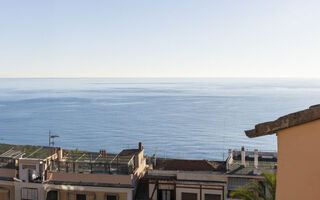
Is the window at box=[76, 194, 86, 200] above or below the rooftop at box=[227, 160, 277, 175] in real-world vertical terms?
below

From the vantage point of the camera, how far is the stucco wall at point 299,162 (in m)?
5.84

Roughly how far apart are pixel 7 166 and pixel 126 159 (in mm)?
9557

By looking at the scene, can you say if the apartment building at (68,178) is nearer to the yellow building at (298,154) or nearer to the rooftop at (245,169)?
the rooftop at (245,169)

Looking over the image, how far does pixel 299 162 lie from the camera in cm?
599

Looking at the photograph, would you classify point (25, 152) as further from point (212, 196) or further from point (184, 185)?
point (212, 196)

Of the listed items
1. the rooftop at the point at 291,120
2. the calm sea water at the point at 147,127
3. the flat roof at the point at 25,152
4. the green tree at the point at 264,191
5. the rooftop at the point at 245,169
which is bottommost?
the calm sea water at the point at 147,127

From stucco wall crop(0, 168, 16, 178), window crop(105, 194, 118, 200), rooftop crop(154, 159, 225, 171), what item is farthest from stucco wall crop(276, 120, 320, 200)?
stucco wall crop(0, 168, 16, 178)

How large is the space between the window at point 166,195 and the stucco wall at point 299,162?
2144 cm

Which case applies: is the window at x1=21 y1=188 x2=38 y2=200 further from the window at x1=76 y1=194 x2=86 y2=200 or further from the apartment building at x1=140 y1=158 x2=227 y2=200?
the apartment building at x1=140 y1=158 x2=227 y2=200

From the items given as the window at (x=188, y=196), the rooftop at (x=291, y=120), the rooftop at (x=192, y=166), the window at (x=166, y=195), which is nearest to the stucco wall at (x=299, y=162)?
the rooftop at (x=291, y=120)

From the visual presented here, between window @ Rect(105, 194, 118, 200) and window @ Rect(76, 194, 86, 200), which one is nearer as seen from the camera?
window @ Rect(105, 194, 118, 200)

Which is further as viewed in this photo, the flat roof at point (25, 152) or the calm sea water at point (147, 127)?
the calm sea water at point (147, 127)

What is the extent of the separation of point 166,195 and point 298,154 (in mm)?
22138

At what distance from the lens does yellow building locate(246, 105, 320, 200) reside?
585cm
